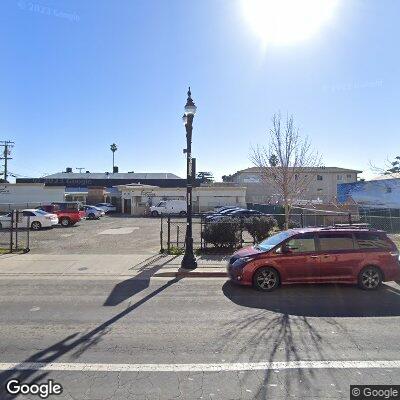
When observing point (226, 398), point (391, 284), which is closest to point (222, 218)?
point (391, 284)

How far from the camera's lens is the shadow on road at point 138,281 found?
25.1 feet

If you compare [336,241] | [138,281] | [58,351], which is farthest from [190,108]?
[58,351]

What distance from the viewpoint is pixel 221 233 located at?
1342 centimetres

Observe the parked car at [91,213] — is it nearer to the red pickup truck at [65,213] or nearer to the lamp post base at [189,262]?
the red pickup truck at [65,213]

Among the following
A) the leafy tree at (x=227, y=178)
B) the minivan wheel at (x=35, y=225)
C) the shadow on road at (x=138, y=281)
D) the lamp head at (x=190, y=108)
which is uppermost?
the leafy tree at (x=227, y=178)

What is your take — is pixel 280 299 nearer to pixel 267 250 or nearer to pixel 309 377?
pixel 267 250

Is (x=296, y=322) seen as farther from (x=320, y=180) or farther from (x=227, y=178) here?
(x=227, y=178)

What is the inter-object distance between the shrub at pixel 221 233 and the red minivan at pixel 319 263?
487 centimetres

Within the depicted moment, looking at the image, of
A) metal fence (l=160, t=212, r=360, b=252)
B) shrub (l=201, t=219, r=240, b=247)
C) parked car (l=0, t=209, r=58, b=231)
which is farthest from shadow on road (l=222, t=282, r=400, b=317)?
parked car (l=0, t=209, r=58, b=231)

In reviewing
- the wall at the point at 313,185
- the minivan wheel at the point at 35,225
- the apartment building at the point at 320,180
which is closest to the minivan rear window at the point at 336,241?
the minivan wheel at the point at 35,225

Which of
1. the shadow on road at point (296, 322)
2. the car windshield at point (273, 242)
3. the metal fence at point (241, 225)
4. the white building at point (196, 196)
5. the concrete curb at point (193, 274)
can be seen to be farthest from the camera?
the white building at point (196, 196)

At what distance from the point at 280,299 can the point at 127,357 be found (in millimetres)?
3928

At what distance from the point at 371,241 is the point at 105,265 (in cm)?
768

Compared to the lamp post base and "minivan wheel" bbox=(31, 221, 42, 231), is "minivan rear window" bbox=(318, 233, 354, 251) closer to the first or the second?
the lamp post base
